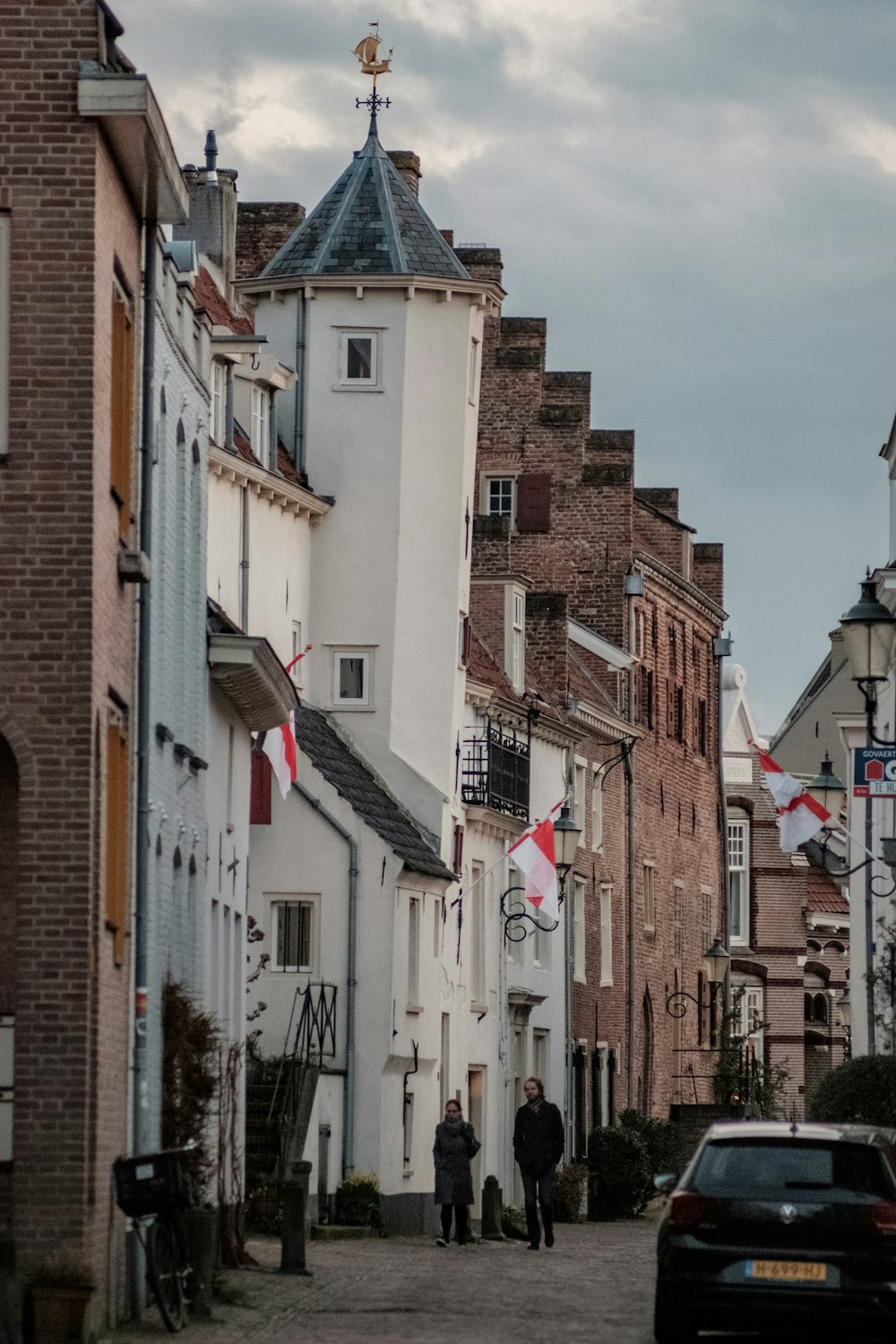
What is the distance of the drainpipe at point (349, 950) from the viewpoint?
129 ft

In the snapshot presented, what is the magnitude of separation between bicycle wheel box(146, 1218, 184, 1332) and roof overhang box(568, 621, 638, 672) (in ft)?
132

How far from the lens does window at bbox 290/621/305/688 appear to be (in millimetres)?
42062

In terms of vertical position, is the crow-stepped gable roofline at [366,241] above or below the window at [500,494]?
above

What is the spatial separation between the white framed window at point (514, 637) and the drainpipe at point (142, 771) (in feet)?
97.6

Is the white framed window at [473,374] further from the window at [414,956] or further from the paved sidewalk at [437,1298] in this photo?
the paved sidewalk at [437,1298]

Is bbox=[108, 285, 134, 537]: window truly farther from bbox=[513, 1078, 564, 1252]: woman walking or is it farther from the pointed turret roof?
the pointed turret roof

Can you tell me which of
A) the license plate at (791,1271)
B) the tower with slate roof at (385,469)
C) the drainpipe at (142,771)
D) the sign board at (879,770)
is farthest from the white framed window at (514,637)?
the license plate at (791,1271)

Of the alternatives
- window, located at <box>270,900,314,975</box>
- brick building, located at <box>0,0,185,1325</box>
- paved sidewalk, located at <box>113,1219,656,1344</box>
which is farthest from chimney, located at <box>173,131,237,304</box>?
brick building, located at <box>0,0,185,1325</box>

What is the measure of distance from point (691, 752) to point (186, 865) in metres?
A: 42.5

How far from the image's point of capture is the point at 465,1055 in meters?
46.1

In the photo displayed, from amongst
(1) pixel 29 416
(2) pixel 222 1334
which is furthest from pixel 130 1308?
(1) pixel 29 416

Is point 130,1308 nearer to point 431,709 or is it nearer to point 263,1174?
point 263,1174

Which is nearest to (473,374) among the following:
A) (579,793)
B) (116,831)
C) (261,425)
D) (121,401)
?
(261,425)

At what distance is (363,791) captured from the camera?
4144 centimetres
